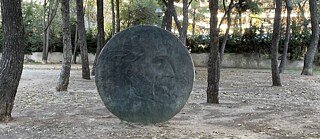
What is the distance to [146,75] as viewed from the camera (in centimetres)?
538

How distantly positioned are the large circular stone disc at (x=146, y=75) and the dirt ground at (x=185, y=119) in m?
0.43

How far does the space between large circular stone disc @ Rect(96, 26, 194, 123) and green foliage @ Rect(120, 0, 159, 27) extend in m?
21.1

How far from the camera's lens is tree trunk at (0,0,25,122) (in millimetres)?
6293

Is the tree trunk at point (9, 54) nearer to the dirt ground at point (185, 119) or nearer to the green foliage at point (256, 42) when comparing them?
the dirt ground at point (185, 119)

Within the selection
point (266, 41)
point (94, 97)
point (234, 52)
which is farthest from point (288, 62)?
point (94, 97)

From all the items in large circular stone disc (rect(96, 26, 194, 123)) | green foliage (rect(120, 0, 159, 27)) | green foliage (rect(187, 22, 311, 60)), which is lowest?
large circular stone disc (rect(96, 26, 194, 123))

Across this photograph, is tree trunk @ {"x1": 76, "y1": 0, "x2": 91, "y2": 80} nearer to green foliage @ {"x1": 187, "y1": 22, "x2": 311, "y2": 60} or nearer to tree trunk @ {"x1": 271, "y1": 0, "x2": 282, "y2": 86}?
tree trunk @ {"x1": 271, "y1": 0, "x2": 282, "y2": 86}

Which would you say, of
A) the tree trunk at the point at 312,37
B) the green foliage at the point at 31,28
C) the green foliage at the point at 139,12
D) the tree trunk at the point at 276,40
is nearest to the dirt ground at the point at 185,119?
the tree trunk at the point at 276,40

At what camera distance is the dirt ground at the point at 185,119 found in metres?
5.67

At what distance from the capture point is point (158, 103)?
5363 millimetres

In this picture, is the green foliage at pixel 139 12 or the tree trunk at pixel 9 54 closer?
the tree trunk at pixel 9 54

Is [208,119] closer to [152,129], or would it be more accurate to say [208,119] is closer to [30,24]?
[152,129]

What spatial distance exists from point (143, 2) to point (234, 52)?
7455mm

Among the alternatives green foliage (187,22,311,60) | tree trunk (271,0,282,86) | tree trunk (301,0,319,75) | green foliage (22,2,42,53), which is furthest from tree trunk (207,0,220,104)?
green foliage (22,2,42,53)
